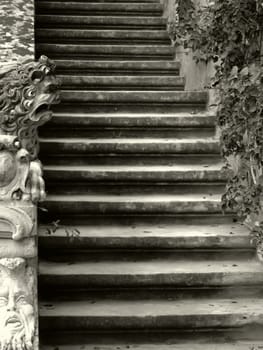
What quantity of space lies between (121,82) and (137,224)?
198 centimetres

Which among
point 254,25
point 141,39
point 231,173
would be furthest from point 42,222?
point 141,39

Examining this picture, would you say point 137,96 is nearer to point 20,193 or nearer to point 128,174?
point 128,174

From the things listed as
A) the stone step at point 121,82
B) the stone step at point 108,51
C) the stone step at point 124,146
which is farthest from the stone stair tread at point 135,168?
the stone step at point 108,51

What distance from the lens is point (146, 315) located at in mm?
4777

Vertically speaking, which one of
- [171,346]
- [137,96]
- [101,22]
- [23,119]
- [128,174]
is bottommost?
[171,346]

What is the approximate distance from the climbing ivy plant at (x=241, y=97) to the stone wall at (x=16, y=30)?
1.32 metres

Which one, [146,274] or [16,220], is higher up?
[16,220]

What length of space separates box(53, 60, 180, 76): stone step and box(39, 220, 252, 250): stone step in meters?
2.28

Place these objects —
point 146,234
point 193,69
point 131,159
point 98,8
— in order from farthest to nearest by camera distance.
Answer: point 98,8
point 193,69
point 131,159
point 146,234

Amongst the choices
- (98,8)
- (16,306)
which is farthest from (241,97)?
(98,8)

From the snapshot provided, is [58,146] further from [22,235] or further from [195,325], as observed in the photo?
[22,235]

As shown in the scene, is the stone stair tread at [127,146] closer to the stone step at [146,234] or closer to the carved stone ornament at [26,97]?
the stone step at [146,234]

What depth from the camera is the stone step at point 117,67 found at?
7.50m

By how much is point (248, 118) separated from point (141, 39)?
3312mm
